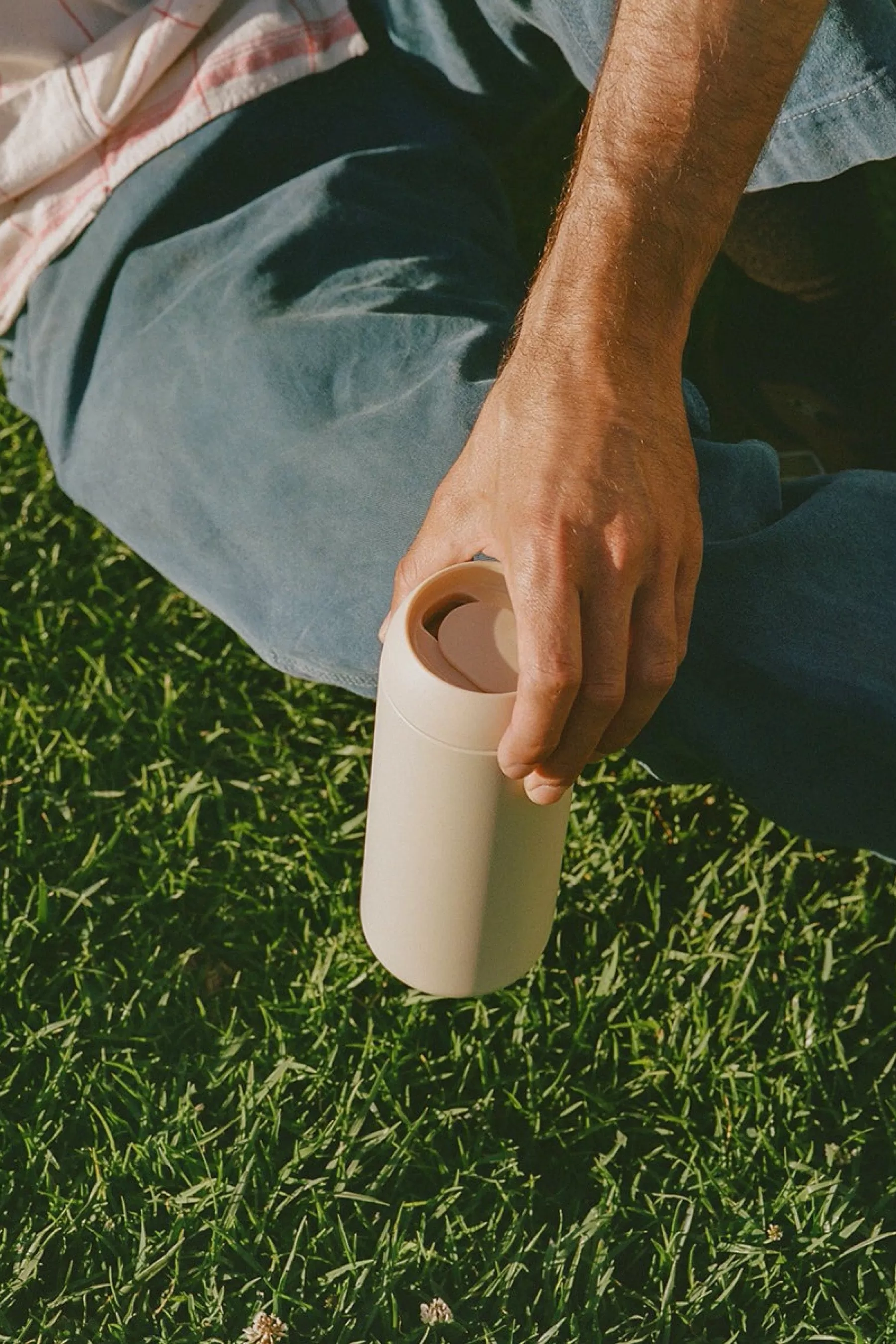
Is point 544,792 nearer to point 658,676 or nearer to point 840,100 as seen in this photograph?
point 658,676

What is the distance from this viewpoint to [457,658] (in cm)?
143

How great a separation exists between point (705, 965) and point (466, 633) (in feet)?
2.91

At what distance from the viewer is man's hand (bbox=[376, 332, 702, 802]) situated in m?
1.38

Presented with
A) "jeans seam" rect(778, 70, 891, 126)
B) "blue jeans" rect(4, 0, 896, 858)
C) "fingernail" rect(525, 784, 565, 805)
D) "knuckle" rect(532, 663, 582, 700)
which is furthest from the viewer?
"jeans seam" rect(778, 70, 891, 126)

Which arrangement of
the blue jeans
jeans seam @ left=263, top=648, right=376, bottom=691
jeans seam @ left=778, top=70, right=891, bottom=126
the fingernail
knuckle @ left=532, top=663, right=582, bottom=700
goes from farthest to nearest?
1. jeans seam @ left=263, top=648, right=376, bottom=691
2. jeans seam @ left=778, top=70, right=891, bottom=126
3. the blue jeans
4. the fingernail
5. knuckle @ left=532, top=663, right=582, bottom=700

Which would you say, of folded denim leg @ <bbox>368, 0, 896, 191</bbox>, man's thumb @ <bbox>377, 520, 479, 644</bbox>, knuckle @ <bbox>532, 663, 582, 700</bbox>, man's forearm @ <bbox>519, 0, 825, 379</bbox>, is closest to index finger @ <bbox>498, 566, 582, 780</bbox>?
knuckle @ <bbox>532, 663, 582, 700</bbox>

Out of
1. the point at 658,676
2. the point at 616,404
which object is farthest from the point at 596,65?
→ the point at 658,676

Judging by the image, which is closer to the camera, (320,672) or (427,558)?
(427,558)

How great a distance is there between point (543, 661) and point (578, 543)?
0.13 metres

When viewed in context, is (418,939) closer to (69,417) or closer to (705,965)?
(705,965)

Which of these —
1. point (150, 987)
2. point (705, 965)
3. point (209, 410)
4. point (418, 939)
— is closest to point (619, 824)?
point (705, 965)

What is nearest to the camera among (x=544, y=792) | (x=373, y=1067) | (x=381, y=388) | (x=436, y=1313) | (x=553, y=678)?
(x=553, y=678)

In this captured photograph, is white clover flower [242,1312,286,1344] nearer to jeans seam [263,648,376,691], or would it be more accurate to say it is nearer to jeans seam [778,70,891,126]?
jeans seam [263,648,376,691]

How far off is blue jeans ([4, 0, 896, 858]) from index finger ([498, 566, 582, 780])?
315 millimetres
